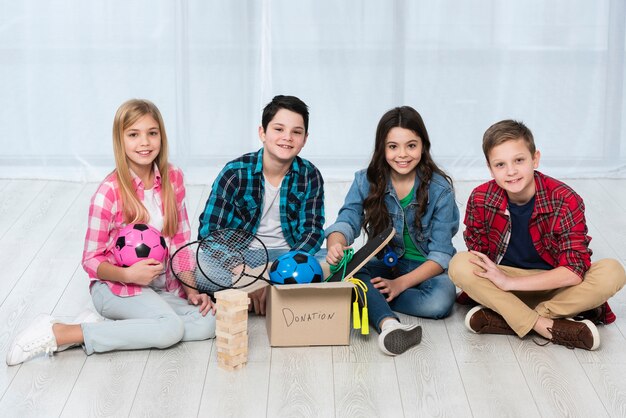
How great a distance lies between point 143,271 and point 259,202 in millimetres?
470

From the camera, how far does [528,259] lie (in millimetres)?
2846

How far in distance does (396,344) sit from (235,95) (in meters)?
2.27

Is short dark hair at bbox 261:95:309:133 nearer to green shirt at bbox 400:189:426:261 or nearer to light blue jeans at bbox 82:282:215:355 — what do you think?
green shirt at bbox 400:189:426:261

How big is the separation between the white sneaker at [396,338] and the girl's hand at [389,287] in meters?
0.24

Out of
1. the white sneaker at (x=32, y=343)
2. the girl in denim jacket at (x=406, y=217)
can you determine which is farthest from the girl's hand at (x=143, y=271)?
the girl in denim jacket at (x=406, y=217)

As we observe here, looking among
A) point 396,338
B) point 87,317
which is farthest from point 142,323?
point 396,338

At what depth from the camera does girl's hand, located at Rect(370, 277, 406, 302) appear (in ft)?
9.65

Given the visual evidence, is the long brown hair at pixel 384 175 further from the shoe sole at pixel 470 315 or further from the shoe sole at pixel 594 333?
the shoe sole at pixel 594 333

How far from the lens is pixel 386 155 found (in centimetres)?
298

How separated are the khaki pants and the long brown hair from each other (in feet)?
0.91

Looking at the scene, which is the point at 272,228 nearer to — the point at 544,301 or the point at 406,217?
the point at 406,217

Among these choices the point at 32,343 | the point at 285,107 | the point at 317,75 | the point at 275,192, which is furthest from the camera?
the point at 317,75

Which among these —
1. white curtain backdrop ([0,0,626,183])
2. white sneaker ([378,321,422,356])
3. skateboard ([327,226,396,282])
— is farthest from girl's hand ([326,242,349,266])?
white curtain backdrop ([0,0,626,183])

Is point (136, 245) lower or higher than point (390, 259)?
higher
